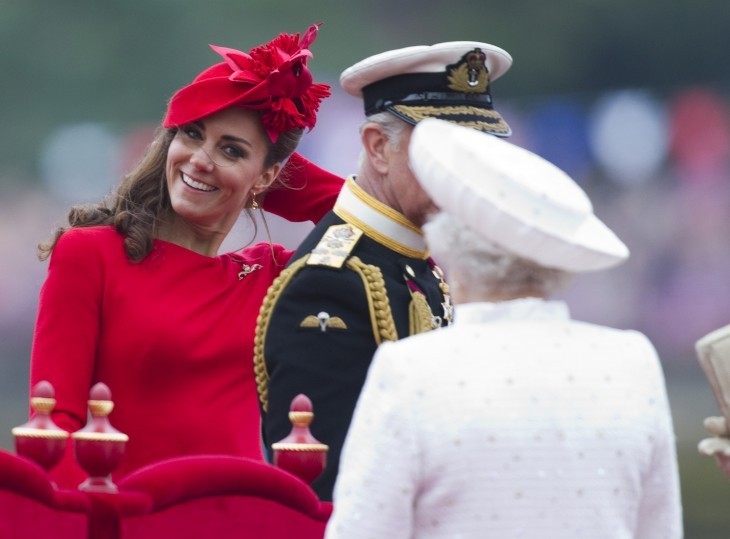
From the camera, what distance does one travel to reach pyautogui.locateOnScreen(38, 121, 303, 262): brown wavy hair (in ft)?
10.0

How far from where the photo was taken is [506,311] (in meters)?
2.03

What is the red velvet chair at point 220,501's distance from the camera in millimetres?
2191

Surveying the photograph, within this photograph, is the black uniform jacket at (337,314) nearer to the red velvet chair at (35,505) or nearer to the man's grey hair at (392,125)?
the man's grey hair at (392,125)

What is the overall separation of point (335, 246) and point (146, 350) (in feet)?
1.30

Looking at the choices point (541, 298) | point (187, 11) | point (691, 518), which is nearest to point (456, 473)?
point (541, 298)

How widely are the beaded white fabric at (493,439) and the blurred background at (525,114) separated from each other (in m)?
8.18

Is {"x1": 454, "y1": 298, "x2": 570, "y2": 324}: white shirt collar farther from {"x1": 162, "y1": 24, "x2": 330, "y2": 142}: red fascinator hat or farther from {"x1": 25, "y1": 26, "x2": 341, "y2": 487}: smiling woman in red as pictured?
{"x1": 162, "y1": 24, "x2": 330, "y2": 142}: red fascinator hat

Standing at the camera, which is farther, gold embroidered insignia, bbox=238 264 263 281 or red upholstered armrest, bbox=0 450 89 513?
gold embroidered insignia, bbox=238 264 263 281

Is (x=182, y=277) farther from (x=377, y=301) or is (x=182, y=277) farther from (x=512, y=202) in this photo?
(x=512, y=202)

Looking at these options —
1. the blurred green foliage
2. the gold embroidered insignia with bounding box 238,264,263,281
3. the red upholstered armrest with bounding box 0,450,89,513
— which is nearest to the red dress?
the gold embroidered insignia with bounding box 238,264,263,281

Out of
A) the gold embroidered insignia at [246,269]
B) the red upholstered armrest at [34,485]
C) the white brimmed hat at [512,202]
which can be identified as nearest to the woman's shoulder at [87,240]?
the gold embroidered insignia at [246,269]

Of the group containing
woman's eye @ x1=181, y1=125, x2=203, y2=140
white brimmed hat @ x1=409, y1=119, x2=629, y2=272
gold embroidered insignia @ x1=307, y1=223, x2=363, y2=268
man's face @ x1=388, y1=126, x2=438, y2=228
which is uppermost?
white brimmed hat @ x1=409, y1=119, x2=629, y2=272

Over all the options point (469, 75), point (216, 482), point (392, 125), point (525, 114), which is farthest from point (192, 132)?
point (525, 114)

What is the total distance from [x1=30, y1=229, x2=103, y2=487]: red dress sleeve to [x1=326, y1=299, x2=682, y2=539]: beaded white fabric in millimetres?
999
